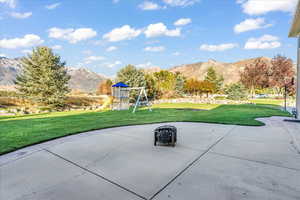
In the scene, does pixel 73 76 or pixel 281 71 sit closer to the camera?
pixel 281 71

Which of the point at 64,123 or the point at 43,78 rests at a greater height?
the point at 43,78

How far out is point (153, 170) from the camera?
2.33 metres

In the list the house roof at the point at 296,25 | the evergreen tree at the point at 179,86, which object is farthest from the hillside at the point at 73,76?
the house roof at the point at 296,25

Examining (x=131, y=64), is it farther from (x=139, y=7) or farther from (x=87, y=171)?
(x=87, y=171)

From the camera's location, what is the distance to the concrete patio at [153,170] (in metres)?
1.78

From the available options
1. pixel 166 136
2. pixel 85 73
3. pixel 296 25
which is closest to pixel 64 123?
pixel 166 136

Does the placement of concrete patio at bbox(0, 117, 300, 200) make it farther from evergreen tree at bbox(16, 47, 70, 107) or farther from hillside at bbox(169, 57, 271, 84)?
hillside at bbox(169, 57, 271, 84)

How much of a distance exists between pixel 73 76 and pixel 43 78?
157 ft

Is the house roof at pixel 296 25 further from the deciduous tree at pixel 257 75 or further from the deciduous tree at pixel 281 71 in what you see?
the deciduous tree at pixel 281 71

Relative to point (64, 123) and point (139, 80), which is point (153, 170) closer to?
point (64, 123)

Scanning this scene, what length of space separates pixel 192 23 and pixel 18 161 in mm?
22342

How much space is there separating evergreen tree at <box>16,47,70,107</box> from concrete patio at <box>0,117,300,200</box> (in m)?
15.2

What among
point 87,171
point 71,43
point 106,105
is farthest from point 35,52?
point 87,171

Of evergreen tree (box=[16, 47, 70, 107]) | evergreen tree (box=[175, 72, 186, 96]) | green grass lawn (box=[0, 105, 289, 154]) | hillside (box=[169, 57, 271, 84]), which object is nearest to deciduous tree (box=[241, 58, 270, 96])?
evergreen tree (box=[175, 72, 186, 96])
